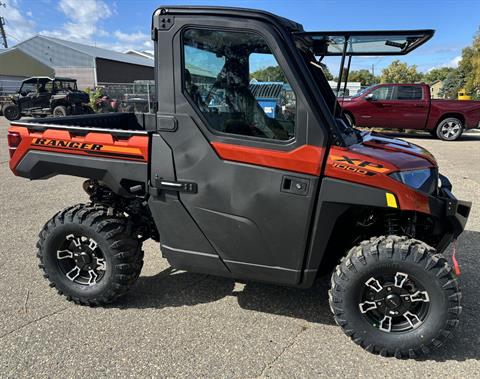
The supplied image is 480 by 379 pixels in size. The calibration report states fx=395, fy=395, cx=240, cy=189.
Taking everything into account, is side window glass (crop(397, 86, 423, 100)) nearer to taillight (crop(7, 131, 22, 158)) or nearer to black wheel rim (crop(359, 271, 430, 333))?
black wheel rim (crop(359, 271, 430, 333))

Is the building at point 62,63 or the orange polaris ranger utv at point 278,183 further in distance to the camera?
the building at point 62,63

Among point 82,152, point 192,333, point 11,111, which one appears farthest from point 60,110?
point 192,333

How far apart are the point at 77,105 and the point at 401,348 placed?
60.3 ft

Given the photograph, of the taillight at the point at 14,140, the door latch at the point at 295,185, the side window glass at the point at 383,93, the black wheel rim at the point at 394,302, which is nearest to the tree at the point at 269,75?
the door latch at the point at 295,185

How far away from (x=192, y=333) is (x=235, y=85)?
5.86 ft

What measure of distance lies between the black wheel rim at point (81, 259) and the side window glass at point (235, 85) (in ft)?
4.71

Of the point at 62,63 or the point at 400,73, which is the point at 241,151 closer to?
the point at 62,63

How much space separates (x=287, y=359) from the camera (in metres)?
Answer: 2.59

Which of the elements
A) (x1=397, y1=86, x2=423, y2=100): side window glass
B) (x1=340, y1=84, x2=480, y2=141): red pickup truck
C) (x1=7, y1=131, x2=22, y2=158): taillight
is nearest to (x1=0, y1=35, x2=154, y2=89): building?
(x1=340, y1=84, x2=480, y2=141): red pickup truck

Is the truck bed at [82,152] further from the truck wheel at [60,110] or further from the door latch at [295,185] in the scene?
the truck wheel at [60,110]

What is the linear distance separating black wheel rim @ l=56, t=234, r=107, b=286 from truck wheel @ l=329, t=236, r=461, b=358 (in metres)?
1.83

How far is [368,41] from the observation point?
2.68 m

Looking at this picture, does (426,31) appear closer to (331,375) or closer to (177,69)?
(177,69)

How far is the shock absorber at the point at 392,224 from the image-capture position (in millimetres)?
2750
